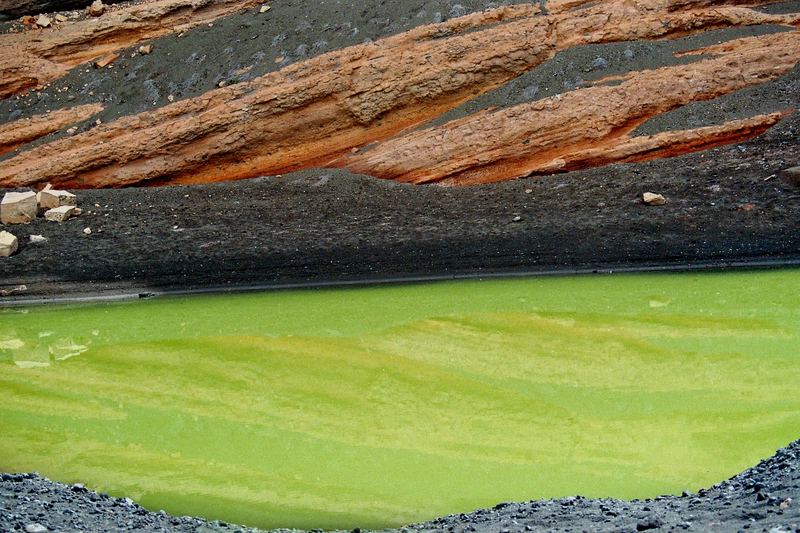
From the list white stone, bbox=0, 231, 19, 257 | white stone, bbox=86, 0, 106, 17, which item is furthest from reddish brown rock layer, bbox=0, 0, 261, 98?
white stone, bbox=0, 231, 19, 257

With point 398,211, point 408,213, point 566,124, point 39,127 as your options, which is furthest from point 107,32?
point 566,124

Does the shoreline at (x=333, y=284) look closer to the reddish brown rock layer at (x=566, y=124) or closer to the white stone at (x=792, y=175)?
the white stone at (x=792, y=175)

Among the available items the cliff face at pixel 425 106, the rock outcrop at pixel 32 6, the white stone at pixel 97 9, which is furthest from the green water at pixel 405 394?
the rock outcrop at pixel 32 6

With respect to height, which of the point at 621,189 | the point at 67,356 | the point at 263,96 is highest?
the point at 263,96

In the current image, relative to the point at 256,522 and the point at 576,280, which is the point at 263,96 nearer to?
the point at 576,280

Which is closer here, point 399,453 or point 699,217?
point 399,453

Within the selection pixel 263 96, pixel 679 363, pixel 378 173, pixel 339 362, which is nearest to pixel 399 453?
pixel 339 362

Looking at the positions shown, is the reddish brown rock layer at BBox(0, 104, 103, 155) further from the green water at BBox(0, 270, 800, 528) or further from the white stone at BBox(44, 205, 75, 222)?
the green water at BBox(0, 270, 800, 528)
